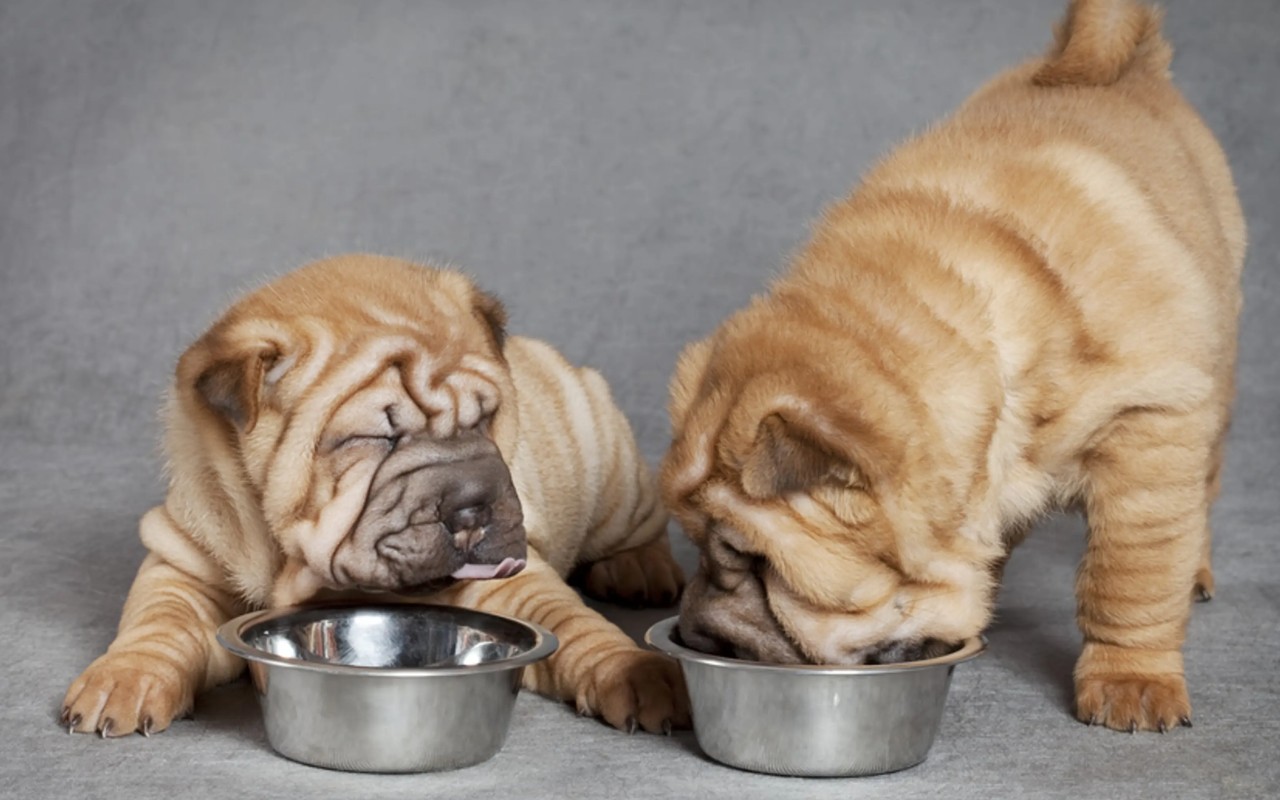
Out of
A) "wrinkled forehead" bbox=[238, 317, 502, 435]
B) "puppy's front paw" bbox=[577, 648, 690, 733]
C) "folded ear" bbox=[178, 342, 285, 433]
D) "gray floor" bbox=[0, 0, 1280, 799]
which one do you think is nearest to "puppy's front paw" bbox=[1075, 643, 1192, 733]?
"puppy's front paw" bbox=[577, 648, 690, 733]

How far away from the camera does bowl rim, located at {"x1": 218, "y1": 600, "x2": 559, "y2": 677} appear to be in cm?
353

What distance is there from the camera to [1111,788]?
12.0 feet

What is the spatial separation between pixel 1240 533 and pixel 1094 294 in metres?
2.39

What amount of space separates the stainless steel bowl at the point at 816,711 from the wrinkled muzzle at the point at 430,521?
0.47 metres

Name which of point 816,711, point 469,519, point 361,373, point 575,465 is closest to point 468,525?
point 469,519

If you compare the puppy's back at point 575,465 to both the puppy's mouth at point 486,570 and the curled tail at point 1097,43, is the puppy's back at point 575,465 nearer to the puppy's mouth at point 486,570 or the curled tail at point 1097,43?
the puppy's mouth at point 486,570

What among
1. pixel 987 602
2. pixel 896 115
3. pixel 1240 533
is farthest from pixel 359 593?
pixel 896 115

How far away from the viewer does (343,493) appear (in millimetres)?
3850

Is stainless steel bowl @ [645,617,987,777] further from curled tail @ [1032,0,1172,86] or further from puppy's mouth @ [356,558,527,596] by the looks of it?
curled tail @ [1032,0,1172,86]

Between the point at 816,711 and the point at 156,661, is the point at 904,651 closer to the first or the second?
the point at 816,711

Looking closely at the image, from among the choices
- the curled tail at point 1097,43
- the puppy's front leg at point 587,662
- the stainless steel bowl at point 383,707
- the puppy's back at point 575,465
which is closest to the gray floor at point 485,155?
the puppy's back at point 575,465

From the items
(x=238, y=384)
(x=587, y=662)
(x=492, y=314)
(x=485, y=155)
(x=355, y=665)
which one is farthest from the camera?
(x=485, y=155)

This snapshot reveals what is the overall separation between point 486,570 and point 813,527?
82cm

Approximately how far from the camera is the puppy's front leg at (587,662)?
3.96 m
